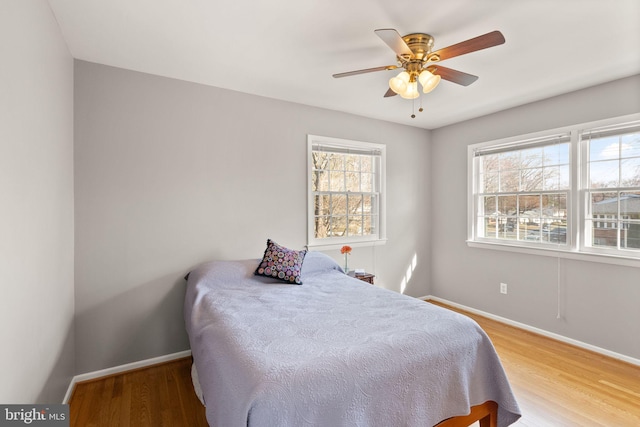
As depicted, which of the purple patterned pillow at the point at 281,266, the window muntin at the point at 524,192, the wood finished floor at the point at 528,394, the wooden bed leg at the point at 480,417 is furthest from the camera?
the window muntin at the point at 524,192

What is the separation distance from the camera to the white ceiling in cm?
189

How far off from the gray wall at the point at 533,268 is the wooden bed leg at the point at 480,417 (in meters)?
1.99

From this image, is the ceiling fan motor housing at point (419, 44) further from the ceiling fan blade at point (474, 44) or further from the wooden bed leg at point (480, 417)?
the wooden bed leg at point (480, 417)

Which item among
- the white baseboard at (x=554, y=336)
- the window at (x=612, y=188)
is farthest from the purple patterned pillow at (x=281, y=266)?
the window at (x=612, y=188)

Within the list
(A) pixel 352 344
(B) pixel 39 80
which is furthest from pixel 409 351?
(B) pixel 39 80

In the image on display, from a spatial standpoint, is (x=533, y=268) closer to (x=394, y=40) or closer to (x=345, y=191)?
(x=345, y=191)

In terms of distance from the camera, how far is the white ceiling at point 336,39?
189 cm

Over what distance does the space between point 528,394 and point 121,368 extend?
127 inches

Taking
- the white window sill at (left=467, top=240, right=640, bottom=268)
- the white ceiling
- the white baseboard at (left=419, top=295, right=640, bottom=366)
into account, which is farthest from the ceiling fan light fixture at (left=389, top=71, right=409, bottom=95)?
the white baseboard at (left=419, top=295, right=640, bottom=366)

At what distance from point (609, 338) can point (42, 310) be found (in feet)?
14.5

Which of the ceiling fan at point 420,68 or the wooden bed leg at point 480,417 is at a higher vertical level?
the ceiling fan at point 420,68

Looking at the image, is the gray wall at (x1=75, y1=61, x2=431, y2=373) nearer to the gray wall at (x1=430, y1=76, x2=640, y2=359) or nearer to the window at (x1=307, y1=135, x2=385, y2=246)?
the window at (x1=307, y1=135, x2=385, y2=246)

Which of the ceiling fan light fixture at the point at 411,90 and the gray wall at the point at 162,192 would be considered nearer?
the ceiling fan light fixture at the point at 411,90

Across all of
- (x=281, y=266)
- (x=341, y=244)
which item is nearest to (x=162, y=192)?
(x=281, y=266)
